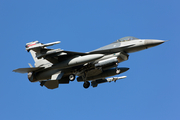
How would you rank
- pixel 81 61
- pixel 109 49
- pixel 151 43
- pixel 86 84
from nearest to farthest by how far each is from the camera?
1. pixel 81 61
2. pixel 151 43
3. pixel 109 49
4. pixel 86 84

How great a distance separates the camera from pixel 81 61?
19.0 m

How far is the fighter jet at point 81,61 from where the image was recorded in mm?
19297

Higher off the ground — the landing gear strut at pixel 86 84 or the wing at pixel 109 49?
the wing at pixel 109 49

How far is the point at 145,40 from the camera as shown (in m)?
20.0

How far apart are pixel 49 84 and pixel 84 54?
4666 millimetres

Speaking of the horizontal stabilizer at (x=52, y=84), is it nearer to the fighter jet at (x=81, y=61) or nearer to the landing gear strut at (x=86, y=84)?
the fighter jet at (x=81, y=61)

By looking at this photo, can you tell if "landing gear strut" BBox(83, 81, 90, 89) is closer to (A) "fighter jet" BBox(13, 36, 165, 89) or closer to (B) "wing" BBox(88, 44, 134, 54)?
(A) "fighter jet" BBox(13, 36, 165, 89)

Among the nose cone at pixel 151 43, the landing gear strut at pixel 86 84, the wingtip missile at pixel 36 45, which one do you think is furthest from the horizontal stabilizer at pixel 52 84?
the nose cone at pixel 151 43

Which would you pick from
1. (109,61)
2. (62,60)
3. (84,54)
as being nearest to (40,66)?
(62,60)

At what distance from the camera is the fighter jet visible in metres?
19.3

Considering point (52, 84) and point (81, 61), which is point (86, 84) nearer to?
point (52, 84)

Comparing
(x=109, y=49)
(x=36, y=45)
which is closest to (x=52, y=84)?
(x=36, y=45)

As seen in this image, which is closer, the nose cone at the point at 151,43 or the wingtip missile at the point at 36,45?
the wingtip missile at the point at 36,45

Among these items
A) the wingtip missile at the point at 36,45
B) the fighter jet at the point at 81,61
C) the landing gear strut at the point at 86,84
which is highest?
the wingtip missile at the point at 36,45
